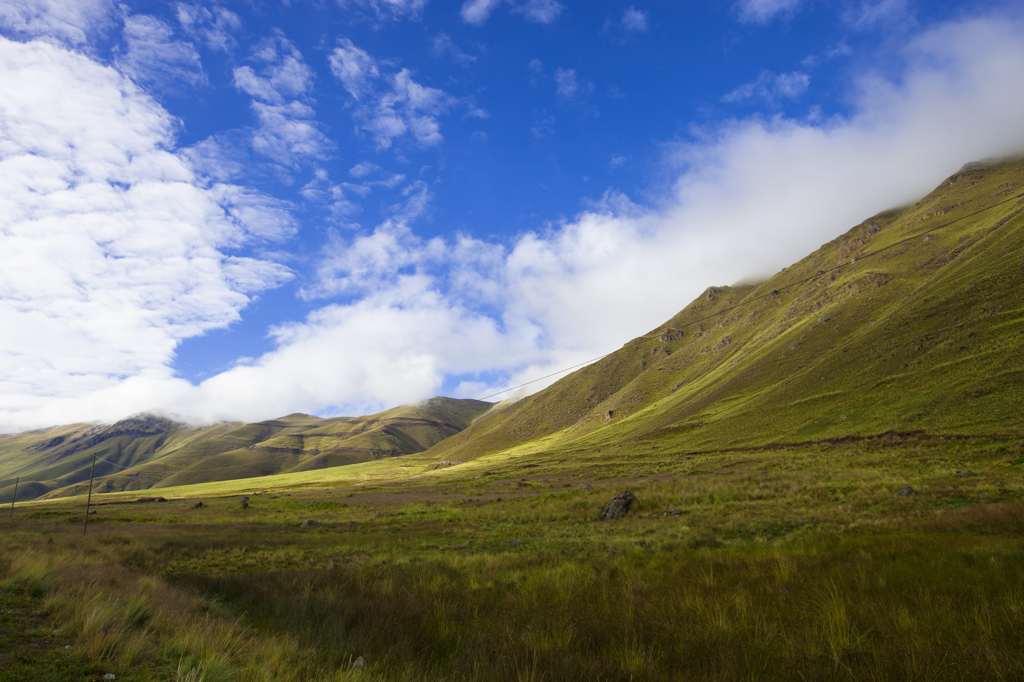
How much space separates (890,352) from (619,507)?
6701 cm

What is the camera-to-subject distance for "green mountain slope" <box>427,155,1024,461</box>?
48.0 m

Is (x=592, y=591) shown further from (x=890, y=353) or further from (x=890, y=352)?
(x=890, y=352)

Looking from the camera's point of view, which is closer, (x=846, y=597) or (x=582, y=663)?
(x=582, y=663)

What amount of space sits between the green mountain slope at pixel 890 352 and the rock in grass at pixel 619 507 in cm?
3424

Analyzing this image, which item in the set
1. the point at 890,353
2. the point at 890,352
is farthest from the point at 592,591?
the point at 890,352

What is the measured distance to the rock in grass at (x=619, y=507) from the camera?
24.7m

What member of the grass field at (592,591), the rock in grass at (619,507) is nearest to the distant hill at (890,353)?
the grass field at (592,591)

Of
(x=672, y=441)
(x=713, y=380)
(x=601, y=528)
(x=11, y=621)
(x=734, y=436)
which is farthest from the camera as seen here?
(x=713, y=380)

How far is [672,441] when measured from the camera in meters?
86.6

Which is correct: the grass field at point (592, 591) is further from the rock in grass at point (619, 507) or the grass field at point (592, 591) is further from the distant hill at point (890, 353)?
the distant hill at point (890, 353)

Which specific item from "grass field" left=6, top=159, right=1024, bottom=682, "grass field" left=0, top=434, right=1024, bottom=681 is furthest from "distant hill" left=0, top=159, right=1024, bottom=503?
"grass field" left=0, top=434, right=1024, bottom=681

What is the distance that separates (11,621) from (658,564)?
11394mm

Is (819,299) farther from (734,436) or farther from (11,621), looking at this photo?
(11,621)

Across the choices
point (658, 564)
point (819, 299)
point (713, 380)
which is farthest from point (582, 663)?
point (819, 299)
